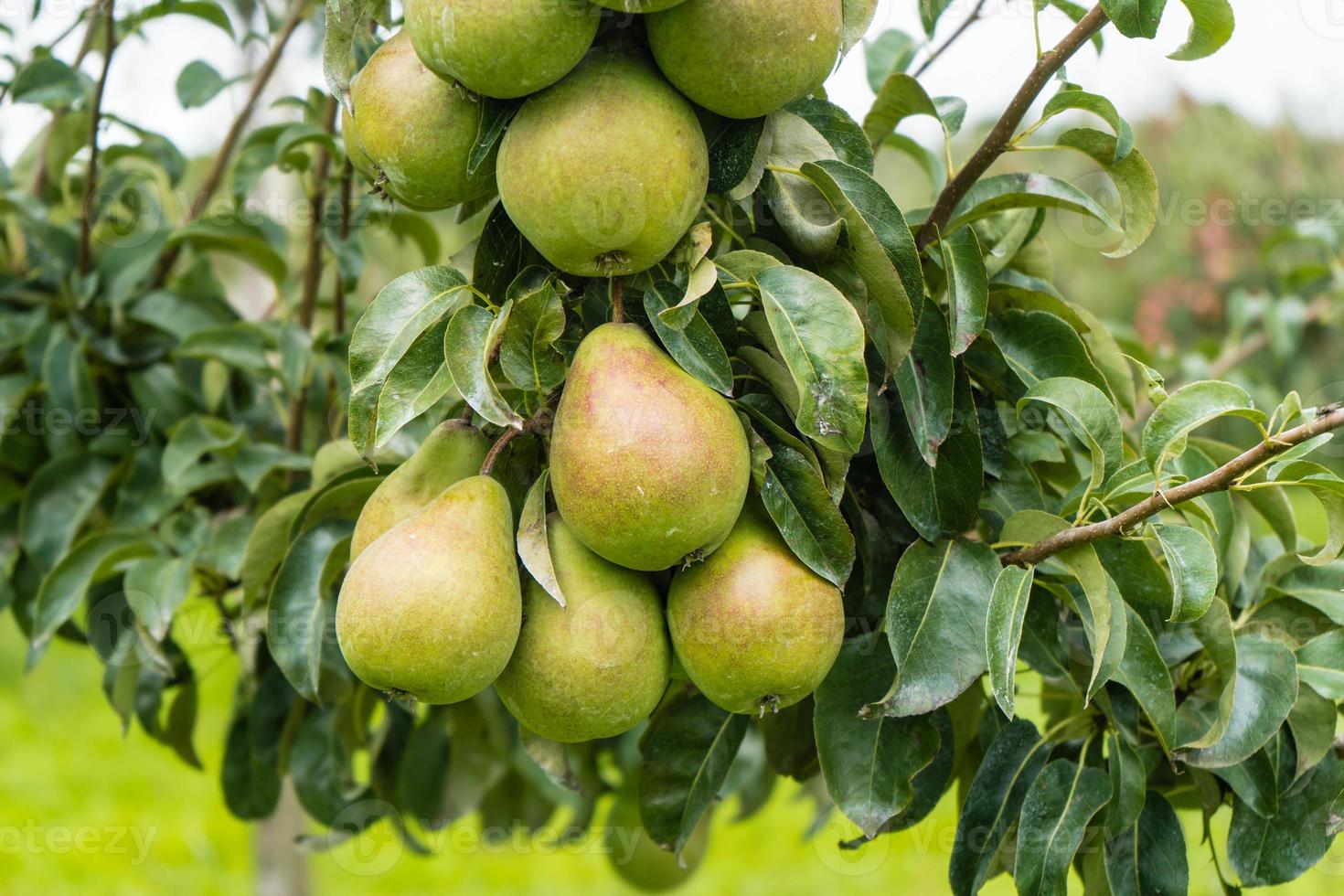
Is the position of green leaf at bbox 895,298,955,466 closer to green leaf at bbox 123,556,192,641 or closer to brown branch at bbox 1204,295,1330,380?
green leaf at bbox 123,556,192,641

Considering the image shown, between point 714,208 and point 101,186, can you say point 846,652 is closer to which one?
point 714,208

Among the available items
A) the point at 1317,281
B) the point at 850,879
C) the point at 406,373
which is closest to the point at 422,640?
the point at 406,373

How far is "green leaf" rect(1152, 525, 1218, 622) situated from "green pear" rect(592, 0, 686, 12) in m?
0.55

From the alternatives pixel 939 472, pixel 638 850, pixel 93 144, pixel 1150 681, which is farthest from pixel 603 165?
pixel 638 850

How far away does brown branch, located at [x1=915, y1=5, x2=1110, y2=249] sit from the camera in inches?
38.7

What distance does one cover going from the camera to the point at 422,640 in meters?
0.83

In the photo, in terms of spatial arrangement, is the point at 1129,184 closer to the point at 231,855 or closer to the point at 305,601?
the point at 305,601

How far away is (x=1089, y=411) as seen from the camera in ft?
3.16

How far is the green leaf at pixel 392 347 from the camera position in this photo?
91 cm

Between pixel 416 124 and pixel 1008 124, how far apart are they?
526 millimetres

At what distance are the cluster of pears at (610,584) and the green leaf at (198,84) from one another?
102 centimetres

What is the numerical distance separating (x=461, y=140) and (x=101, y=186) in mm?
1083

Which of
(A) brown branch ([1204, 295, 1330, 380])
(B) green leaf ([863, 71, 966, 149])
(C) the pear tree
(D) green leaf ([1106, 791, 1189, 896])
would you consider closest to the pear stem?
(C) the pear tree

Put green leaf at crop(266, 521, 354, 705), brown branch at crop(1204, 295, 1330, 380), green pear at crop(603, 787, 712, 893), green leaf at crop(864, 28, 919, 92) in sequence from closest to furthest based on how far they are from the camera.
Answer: green leaf at crop(266, 521, 354, 705) → green leaf at crop(864, 28, 919, 92) → green pear at crop(603, 787, 712, 893) → brown branch at crop(1204, 295, 1330, 380)
